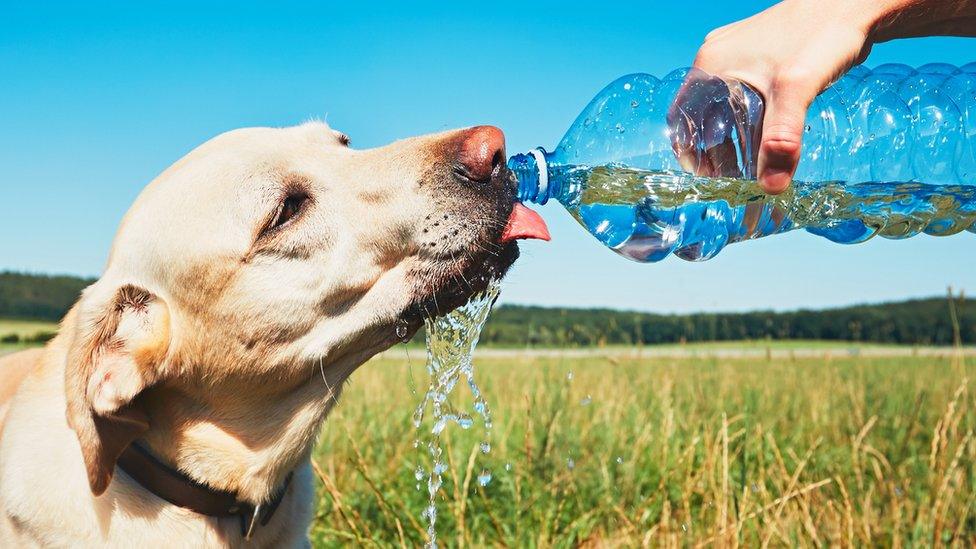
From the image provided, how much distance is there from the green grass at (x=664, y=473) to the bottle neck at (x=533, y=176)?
0.83 m

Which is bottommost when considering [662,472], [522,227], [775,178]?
[662,472]

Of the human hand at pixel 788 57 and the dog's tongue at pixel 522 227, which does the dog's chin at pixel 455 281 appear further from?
the human hand at pixel 788 57

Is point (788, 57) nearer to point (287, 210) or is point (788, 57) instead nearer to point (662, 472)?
point (287, 210)

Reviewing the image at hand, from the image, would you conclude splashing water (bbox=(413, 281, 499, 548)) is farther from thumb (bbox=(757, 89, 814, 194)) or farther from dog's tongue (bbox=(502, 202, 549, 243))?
thumb (bbox=(757, 89, 814, 194))

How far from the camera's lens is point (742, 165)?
2711 mm

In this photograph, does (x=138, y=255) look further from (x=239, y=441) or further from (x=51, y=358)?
(x=239, y=441)

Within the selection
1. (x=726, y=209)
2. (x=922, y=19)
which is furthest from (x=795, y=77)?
(x=726, y=209)

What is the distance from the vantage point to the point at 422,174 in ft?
8.51

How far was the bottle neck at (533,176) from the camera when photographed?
2.73 meters

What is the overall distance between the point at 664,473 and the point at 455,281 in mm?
1590

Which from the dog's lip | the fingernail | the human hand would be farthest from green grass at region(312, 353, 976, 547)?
the human hand

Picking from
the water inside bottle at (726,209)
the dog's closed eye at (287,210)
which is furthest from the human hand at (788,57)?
the dog's closed eye at (287,210)

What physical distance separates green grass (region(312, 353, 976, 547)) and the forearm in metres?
1.57

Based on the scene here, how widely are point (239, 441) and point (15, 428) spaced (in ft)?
2.54
